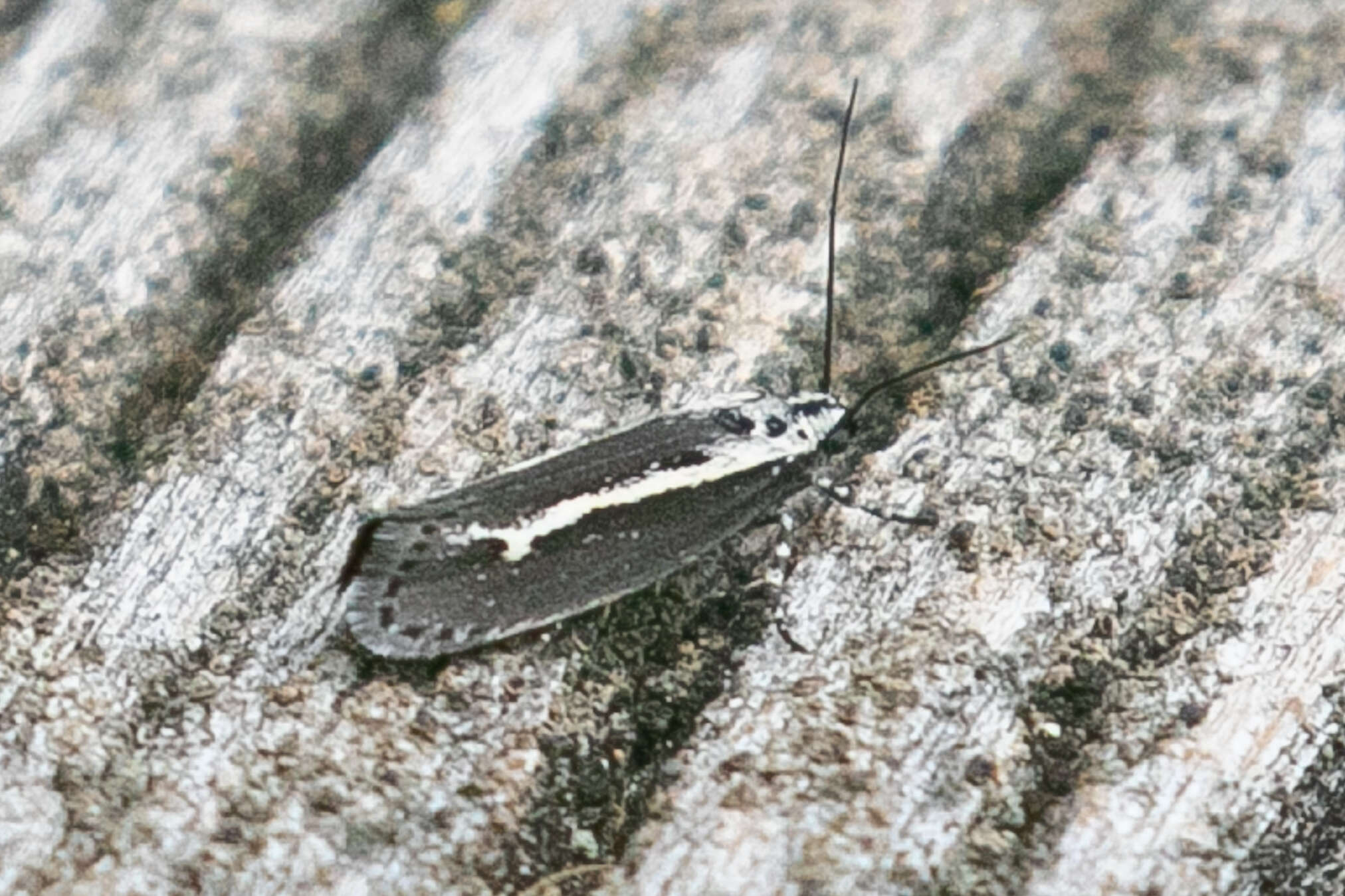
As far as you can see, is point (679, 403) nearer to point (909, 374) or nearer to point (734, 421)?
point (734, 421)

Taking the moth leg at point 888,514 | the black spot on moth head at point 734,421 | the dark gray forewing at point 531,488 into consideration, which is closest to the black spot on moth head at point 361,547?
the dark gray forewing at point 531,488

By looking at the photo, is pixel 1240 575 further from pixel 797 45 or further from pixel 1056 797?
pixel 797 45

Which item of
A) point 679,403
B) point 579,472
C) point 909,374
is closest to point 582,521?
point 579,472

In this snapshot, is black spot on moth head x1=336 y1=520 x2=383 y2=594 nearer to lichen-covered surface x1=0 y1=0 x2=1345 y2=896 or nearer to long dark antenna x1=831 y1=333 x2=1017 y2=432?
lichen-covered surface x1=0 y1=0 x2=1345 y2=896

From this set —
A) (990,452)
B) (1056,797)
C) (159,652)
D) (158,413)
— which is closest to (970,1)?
(990,452)

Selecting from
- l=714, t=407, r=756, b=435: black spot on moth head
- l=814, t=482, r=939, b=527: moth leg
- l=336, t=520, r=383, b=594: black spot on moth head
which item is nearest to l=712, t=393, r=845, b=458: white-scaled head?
l=714, t=407, r=756, b=435: black spot on moth head
